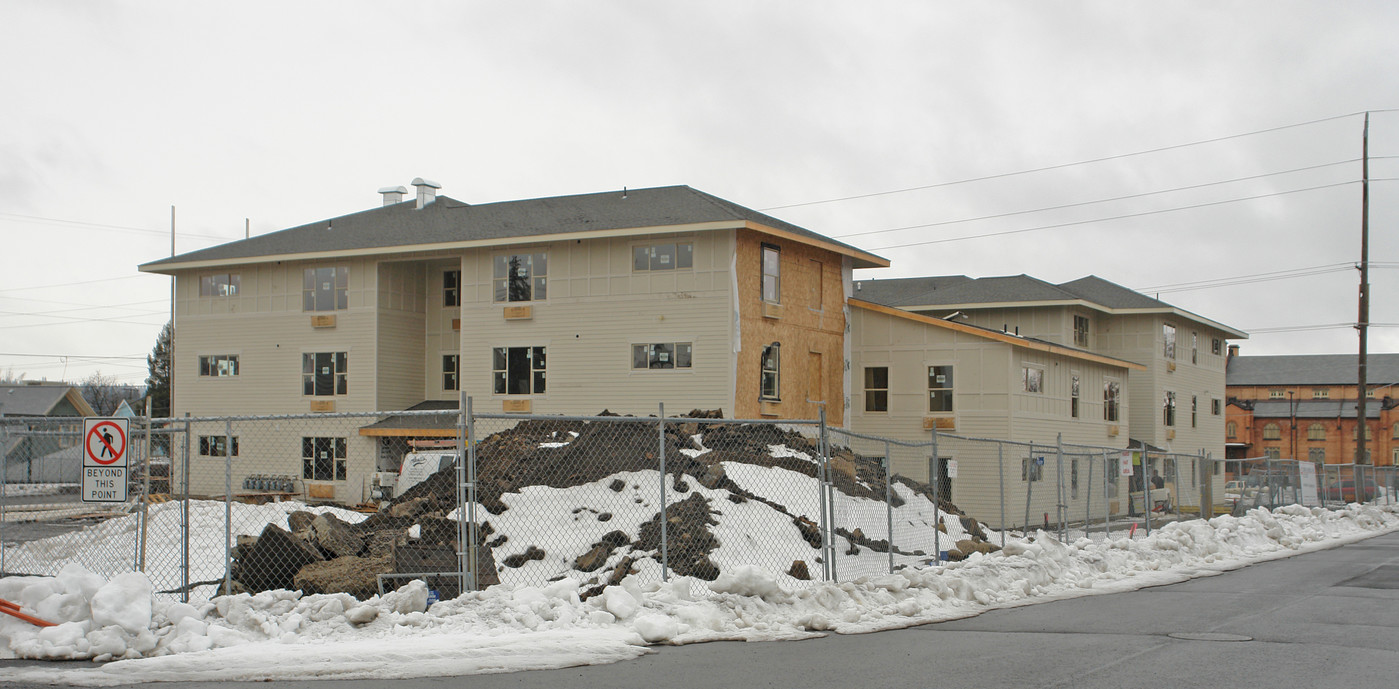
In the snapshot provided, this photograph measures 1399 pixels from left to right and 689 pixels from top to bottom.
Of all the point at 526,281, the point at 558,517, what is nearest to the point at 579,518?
the point at 558,517

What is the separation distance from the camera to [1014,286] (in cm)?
4934

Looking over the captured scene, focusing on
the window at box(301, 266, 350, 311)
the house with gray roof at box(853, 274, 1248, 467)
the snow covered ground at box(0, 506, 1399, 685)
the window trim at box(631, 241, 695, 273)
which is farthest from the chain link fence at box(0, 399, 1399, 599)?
the house with gray roof at box(853, 274, 1248, 467)

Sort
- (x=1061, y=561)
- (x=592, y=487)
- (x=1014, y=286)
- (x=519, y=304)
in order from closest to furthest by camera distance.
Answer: (x=1061, y=561), (x=592, y=487), (x=519, y=304), (x=1014, y=286)

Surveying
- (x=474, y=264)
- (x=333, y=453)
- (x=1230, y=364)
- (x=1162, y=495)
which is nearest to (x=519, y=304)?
(x=474, y=264)

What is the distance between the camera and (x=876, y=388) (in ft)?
130

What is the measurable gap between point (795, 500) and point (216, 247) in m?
32.5

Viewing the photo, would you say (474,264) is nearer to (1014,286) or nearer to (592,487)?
(592,487)

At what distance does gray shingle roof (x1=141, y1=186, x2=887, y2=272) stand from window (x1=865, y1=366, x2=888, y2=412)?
4.04 meters

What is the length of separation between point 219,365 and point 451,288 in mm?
9808

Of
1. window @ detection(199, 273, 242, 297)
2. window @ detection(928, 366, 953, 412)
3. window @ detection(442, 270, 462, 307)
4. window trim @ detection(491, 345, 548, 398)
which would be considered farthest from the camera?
window @ detection(199, 273, 242, 297)

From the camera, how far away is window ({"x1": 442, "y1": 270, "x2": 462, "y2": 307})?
41625 millimetres

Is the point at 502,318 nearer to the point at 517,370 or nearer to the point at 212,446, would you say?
the point at 517,370

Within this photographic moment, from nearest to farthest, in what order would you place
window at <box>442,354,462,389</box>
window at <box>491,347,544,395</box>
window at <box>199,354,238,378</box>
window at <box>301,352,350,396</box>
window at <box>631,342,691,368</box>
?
window at <box>631,342,691,368</box> < window at <box>491,347,544,395</box> < window at <box>301,352,350,396</box> < window at <box>442,354,462,389</box> < window at <box>199,354,238,378</box>

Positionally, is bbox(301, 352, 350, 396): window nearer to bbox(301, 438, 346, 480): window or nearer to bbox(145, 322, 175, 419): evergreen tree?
bbox(301, 438, 346, 480): window
